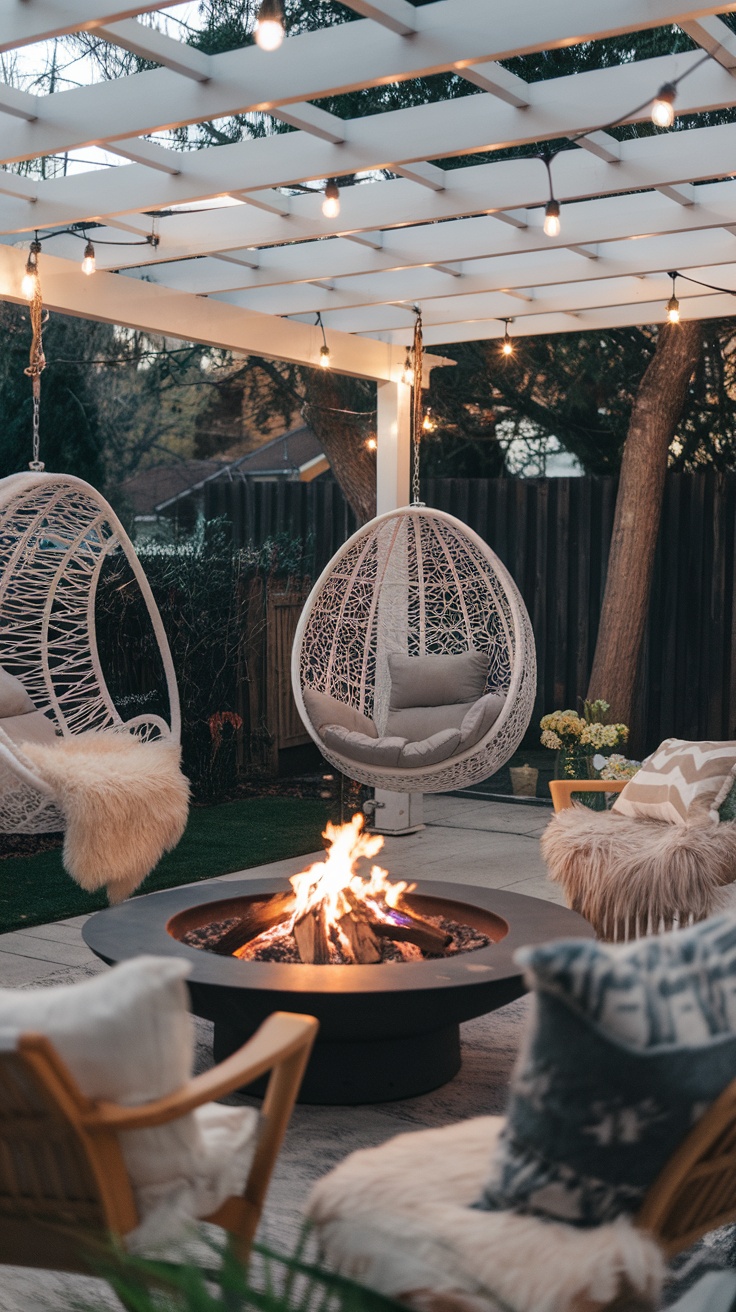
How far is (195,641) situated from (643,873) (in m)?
4.12

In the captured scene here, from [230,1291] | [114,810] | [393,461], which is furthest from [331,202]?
[230,1291]

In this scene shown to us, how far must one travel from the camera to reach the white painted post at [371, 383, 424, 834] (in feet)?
20.7

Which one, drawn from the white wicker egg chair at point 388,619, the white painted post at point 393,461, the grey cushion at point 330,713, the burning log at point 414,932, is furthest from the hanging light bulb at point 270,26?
the white painted post at point 393,461

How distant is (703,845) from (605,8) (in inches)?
89.7

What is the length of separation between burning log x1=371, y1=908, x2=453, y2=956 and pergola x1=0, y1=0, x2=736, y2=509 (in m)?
2.10

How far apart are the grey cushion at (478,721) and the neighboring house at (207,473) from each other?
834 centimetres

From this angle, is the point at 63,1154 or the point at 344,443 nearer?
the point at 63,1154

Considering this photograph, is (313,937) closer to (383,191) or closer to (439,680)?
(383,191)

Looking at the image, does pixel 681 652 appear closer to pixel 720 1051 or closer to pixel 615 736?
pixel 615 736

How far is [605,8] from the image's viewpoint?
291cm

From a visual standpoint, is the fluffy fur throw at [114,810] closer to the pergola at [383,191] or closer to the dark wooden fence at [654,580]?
the pergola at [383,191]

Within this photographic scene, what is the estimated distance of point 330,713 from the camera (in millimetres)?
5473

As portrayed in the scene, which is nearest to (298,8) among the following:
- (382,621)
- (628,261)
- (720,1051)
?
(628,261)

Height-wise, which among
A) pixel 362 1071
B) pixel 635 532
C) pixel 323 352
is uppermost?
pixel 323 352
